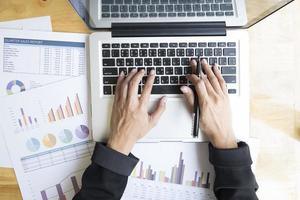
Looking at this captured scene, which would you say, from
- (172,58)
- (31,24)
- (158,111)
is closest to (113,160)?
(158,111)

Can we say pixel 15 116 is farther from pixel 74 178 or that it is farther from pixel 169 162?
pixel 169 162

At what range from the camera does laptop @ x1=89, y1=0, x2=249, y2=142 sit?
80cm

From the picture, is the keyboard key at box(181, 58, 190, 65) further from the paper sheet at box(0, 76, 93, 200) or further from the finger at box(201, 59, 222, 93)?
the paper sheet at box(0, 76, 93, 200)

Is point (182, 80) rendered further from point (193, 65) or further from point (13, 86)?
point (13, 86)

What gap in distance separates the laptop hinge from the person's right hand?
0.06 metres

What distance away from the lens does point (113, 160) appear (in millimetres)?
779

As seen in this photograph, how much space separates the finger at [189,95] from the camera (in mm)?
788

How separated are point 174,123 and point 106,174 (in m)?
0.17

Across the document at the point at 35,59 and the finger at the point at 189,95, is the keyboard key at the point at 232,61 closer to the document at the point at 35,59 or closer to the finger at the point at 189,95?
the finger at the point at 189,95

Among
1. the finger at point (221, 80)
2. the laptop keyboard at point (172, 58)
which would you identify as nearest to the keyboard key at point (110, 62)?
the laptop keyboard at point (172, 58)

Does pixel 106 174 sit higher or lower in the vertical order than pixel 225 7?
lower

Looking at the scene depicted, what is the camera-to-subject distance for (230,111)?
2.64ft

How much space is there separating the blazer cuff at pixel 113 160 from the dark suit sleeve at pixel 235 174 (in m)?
0.17

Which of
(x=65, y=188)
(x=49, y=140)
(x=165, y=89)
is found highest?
(x=165, y=89)
